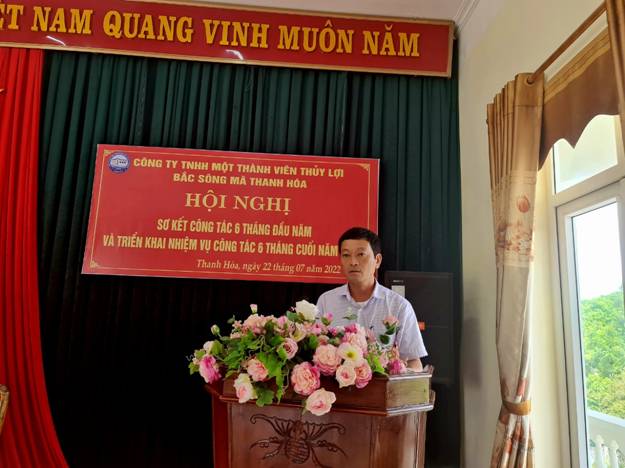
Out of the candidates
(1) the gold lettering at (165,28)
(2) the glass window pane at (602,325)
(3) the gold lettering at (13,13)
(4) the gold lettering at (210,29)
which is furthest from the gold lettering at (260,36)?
(2) the glass window pane at (602,325)

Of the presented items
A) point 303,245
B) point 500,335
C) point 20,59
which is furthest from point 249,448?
point 20,59

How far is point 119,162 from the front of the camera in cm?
309

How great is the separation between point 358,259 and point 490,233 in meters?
1.04

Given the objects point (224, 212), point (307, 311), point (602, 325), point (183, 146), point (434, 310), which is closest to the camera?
point (307, 311)

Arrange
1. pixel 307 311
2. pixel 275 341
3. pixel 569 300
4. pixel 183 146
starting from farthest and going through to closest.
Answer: pixel 183 146
pixel 569 300
pixel 307 311
pixel 275 341

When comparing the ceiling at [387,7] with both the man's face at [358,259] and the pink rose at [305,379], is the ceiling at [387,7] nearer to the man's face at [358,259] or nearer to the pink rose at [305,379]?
the man's face at [358,259]

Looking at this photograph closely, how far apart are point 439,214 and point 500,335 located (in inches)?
47.1

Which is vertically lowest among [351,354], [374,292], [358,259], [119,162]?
[351,354]

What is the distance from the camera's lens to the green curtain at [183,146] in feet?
9.52

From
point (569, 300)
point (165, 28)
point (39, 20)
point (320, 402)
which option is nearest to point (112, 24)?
point (165, 28)

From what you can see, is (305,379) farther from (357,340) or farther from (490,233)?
(490,233)

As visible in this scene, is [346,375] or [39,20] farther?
[39,20]

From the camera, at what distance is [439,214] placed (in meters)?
3.18

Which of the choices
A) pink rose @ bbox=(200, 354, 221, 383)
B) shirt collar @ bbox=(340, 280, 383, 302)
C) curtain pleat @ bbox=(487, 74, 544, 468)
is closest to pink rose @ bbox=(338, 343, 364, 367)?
pink rose @ bbox=(200, 354, 221, 383)
